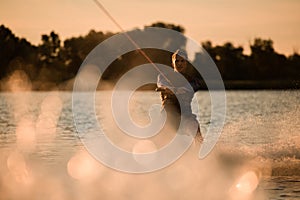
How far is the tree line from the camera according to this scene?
188 feet

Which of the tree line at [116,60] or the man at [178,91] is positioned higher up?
the tree line at [116,60]

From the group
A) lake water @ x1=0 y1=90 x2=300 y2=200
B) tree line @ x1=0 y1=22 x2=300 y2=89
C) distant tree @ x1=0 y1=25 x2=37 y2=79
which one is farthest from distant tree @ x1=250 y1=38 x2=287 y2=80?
lake water @ x1=0 y1=90 x2=300 y2=200

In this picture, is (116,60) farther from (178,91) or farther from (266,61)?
(178,91)

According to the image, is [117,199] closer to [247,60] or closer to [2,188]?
[2,188]

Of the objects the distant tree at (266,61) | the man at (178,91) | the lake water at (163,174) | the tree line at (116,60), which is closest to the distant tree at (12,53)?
the tree line at (116,60)

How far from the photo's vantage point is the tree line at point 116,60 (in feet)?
188

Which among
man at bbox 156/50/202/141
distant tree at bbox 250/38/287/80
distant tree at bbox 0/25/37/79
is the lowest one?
man at bbox 156/50/202/141

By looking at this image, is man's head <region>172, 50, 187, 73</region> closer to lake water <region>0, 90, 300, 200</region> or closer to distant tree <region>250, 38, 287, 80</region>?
lake water <region>0, 90, 300, 200</region>

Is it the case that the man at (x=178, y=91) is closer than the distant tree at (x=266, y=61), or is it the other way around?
the man at (x=178, y=91)

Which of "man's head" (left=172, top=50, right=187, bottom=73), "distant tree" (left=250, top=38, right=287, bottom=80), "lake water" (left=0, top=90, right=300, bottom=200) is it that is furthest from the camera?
"distant tree" (left=250, top=38, right=287, bottom=80)

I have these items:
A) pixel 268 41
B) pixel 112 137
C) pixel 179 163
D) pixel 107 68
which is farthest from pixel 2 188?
pixel 268 41

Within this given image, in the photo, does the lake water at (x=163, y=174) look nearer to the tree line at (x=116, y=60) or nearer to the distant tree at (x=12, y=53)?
the tree line at (x=116, y=60)

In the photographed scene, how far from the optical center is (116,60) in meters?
59.4

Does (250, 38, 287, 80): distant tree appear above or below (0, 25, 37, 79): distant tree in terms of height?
above
